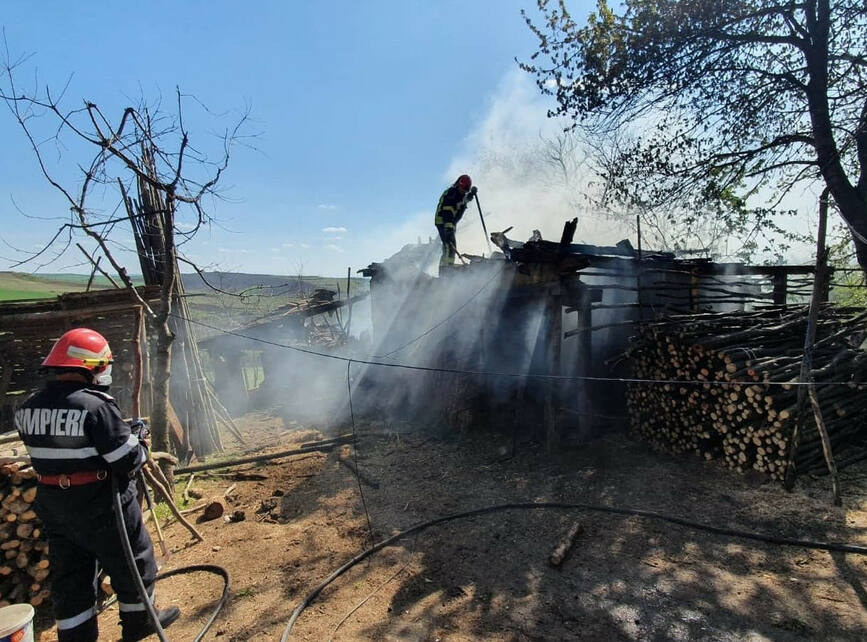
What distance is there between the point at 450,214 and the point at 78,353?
8.24m

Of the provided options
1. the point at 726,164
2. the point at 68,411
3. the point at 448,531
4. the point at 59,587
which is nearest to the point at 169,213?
the point at 68,411

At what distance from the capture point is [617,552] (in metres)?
4.45

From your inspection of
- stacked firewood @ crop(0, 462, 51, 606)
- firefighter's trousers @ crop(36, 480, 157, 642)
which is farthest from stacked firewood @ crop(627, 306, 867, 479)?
stacked firewood @ crop(0, 462, 51, 606)

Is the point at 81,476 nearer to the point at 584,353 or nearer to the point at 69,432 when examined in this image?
the point at 69,432

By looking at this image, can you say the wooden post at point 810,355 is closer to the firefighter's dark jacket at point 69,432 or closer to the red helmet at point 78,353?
the firefighter's dark jacket at point 69,432

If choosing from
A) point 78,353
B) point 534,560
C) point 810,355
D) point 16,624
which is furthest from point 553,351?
point 16,624

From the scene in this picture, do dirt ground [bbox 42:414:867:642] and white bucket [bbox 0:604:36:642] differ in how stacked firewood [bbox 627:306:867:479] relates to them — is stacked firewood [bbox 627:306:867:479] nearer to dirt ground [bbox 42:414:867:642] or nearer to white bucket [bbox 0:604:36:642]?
dirt ground [bbox 42:414:867:642]

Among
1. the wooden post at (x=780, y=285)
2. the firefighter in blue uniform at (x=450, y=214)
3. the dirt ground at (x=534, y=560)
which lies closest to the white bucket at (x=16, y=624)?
the dirt ground at (x=534, y=560)

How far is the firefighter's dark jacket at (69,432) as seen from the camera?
3.12 metres

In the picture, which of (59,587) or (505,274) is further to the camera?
(505,274)

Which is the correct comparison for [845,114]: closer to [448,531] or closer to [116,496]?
[448,531]

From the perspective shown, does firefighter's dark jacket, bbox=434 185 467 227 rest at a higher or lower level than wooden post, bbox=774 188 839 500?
higher

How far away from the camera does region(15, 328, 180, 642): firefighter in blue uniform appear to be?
10.3ft

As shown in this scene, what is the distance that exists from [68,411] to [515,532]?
4.50 m
